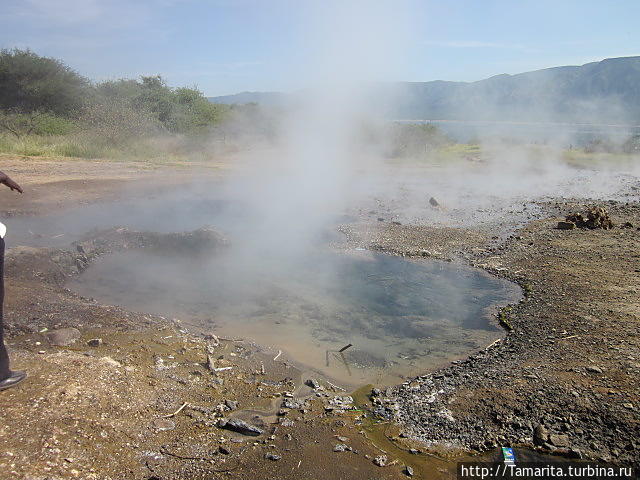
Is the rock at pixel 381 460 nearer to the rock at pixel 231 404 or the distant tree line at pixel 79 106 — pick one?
the rock at pixel 231 404

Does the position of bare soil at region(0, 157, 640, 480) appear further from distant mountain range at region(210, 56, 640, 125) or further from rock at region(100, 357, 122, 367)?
distant mountain range at region(210, 56, 640, 125)

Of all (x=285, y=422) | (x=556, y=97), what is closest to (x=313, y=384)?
(x=285, y=422)

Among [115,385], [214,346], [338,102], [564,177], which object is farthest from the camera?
[564,177]

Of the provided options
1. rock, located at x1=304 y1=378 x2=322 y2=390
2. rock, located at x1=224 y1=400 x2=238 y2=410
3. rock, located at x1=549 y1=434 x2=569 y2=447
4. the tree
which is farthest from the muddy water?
the tree

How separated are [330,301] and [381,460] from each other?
2.81 metres

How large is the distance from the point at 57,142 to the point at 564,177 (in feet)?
57.3

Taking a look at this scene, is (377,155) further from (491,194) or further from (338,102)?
(491,194)

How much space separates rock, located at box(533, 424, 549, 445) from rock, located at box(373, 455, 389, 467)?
96cm

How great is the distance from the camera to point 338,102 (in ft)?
44.3

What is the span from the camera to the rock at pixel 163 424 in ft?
8.99

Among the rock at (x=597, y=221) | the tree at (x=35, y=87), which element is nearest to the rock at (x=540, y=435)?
the rock at (x=597, y=221)

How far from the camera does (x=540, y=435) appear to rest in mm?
2824

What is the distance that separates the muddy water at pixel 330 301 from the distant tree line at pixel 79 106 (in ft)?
39.2

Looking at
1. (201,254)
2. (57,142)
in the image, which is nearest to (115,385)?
(201,254)
